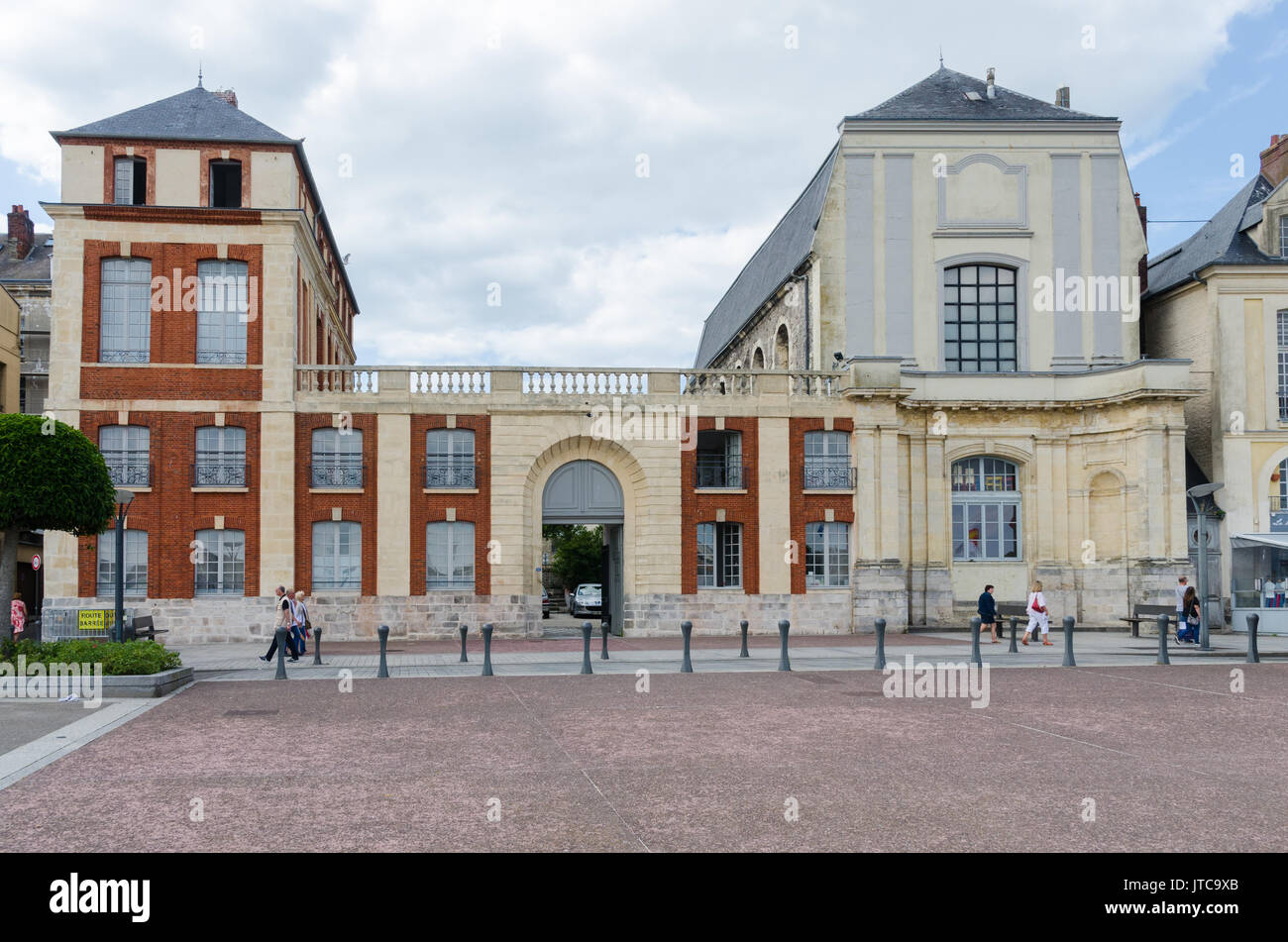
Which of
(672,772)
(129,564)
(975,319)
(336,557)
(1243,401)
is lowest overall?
(672,772)

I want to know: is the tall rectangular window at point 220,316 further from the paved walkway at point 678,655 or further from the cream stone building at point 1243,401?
the cream stone building at point 1243,401

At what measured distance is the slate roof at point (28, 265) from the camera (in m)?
51.0

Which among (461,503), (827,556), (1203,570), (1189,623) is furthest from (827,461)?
(1203,570)

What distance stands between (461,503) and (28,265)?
34332 mm

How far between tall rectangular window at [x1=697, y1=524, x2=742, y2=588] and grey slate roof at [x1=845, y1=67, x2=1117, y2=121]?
1288 centimetres

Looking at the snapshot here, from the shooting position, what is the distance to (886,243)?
3341cm

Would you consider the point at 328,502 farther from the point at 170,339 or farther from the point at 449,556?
the point at 170,339

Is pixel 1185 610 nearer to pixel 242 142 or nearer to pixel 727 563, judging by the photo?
pixel 727 563

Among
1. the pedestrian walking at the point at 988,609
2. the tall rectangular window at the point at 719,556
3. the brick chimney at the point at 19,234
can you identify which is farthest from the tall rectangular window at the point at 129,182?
the brick chimney at the point at 19,234

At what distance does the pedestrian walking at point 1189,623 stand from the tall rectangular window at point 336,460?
67.4 feet

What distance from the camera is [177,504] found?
93.9ft

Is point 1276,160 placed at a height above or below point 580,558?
above

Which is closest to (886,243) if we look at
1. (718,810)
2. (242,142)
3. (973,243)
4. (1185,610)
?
(973,243)

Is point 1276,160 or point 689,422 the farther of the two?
point 1276,160
